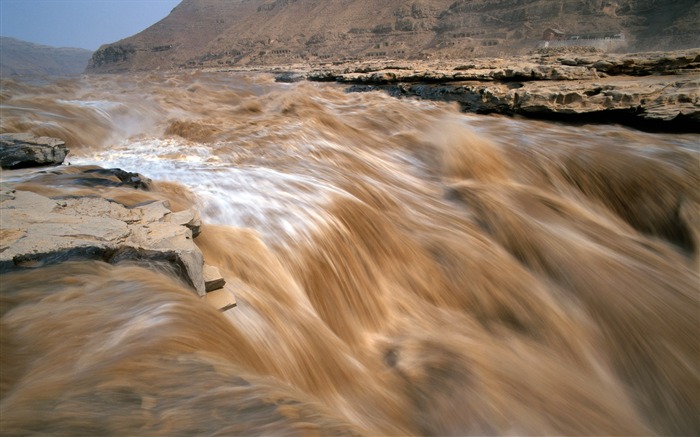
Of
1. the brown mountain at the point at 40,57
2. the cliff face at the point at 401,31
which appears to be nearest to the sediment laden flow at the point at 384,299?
the cliff face at the point at 401,31

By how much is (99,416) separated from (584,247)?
3295 mm

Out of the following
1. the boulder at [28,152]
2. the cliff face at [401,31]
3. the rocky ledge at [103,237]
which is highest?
the cliff face at [401,31]

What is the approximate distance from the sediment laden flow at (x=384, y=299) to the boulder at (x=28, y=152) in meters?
0.24

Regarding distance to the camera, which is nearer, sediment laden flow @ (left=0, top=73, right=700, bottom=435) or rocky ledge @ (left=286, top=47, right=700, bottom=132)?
sediment laden flow @ (left=0, top=73, right=700, bottom=435)

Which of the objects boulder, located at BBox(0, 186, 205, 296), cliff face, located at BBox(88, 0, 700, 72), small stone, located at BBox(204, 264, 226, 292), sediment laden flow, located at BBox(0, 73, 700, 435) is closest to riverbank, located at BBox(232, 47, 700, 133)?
sediment laden flow, located at BBox(0, 73, 700, 435)

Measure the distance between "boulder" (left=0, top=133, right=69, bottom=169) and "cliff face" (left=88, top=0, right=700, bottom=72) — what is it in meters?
25.6

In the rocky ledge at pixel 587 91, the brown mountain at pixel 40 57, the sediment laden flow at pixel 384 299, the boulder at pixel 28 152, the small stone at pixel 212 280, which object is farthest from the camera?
the brown mountain at pixel 40 57

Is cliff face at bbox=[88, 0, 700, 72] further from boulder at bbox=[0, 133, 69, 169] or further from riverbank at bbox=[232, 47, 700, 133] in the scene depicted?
boulder at bbox=[0, 133, 69, 169]

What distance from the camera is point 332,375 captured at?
1.98 metres

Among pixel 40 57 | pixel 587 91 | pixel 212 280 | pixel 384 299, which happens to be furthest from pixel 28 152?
pixel 40 57

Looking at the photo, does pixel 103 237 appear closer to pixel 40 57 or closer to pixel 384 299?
pixel 384 299

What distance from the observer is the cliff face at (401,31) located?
2586cm

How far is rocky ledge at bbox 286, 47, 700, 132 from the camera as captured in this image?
5.30 m

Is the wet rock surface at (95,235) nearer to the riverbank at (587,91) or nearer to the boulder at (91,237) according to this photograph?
the boulder at (91,237)
